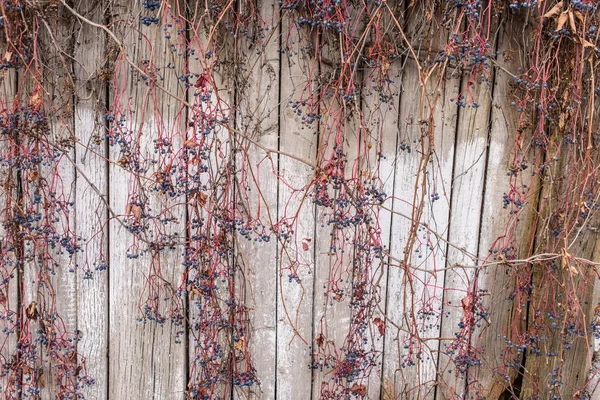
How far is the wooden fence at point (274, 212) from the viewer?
2.19 m

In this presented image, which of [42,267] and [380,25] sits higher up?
[380,25]

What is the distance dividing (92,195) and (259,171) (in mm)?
621

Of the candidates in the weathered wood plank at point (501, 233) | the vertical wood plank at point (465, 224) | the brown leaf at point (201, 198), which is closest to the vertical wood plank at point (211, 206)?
the brown leaf at point (201, 198)

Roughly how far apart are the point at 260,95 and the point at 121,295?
0.91 metres

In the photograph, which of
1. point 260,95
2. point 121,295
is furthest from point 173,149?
point 121,295

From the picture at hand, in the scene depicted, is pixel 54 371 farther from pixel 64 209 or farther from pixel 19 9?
pixel 19 9

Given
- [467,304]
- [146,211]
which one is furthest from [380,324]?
[146,211]

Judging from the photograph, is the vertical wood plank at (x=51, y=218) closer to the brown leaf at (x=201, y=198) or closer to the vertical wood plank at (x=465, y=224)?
the brown leaf at (x=201, y=198)

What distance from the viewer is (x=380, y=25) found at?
220cm

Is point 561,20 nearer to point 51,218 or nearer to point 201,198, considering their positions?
point 201,198

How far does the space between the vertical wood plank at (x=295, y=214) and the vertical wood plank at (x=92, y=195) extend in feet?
2.14

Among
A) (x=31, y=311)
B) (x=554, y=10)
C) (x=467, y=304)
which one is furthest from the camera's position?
(x=467, y=304)

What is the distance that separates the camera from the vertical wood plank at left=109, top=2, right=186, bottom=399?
2.18 m

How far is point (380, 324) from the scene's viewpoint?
Result: 2.32 meters
